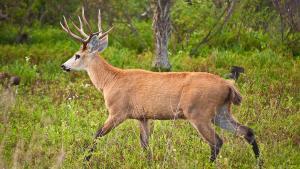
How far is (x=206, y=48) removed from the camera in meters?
14.5

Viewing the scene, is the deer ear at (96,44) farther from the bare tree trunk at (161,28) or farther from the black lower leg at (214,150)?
the bare tree trunk at (161,28)

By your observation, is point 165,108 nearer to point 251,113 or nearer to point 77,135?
point 77,135

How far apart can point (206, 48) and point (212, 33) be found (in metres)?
0.51

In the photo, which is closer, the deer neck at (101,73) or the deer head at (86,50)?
the deer neck at (101,73)

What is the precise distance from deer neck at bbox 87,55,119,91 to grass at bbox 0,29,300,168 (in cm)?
61

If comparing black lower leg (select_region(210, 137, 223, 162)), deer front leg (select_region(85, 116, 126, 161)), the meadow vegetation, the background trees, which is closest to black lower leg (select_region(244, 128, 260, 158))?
the meadow vegetation

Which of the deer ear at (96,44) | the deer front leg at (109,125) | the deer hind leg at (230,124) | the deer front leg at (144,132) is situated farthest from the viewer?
the deer ear at (96,44)

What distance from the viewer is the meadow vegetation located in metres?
7.85

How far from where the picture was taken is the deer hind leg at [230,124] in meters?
7.97

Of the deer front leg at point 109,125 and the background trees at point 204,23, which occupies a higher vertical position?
the deer front leg at point 109,125

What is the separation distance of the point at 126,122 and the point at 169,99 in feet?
5.73

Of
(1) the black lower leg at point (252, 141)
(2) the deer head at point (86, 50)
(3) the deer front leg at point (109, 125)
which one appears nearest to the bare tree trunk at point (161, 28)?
(2) the deer head at point (86, 50)

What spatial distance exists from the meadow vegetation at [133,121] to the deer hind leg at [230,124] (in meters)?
0.19

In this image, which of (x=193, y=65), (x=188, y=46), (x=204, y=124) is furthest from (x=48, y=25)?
(x=204, y=124)
